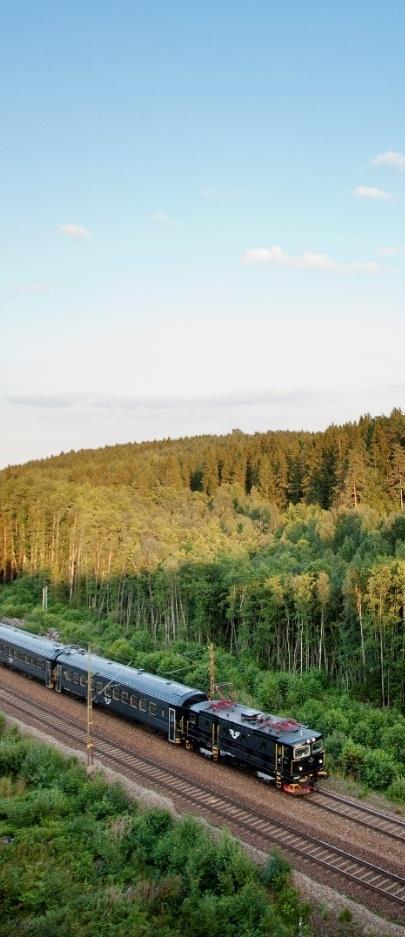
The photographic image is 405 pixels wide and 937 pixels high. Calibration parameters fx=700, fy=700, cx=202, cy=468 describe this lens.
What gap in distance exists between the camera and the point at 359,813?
23.7 metres

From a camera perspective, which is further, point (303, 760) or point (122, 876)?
point (303, 760)

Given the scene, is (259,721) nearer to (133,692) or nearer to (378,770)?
(378,770)

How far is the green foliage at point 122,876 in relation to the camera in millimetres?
16594

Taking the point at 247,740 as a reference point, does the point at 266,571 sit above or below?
above

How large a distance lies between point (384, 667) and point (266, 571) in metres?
11.2

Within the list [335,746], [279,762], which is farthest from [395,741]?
[279,762]

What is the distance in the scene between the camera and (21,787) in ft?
83.4

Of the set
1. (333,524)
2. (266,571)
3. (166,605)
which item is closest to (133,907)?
(266,571)

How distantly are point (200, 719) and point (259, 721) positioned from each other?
316 cm

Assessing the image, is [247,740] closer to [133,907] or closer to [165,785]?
[165,785]

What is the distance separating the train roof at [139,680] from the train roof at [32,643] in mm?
952

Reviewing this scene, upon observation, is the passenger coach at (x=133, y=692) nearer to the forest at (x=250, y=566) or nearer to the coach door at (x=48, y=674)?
the coach door at (x=48, y=674)

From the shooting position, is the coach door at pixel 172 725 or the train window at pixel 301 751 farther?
the coach door at pixel 172 725

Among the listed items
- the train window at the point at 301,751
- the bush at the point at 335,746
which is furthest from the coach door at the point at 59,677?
the train window at the point at 301,751
